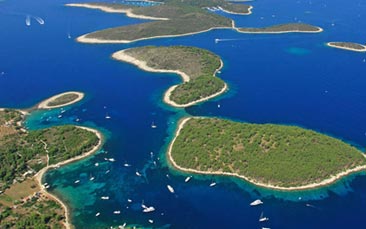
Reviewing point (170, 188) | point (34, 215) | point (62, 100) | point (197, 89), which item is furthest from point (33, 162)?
point (197, 89)

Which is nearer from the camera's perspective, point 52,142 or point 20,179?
point 20,179

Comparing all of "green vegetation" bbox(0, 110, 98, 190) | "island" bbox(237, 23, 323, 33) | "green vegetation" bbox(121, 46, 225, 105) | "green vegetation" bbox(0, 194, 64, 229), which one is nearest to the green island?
"green vegetation" bbox(0, 110, 98, 190)

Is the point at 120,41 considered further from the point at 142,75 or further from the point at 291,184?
the point at 291,184

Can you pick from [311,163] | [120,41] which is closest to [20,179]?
[311,163]

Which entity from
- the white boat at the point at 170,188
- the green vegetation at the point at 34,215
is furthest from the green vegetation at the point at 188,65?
the green vegetation at the point at 34,215

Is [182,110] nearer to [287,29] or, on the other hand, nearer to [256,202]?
[256,202]

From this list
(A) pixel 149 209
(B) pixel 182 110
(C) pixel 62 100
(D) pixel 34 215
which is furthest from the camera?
(C) pixel 62 100

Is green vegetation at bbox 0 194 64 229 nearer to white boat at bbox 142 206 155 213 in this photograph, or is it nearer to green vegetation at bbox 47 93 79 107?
white boat at bbox 142 206 155 213
